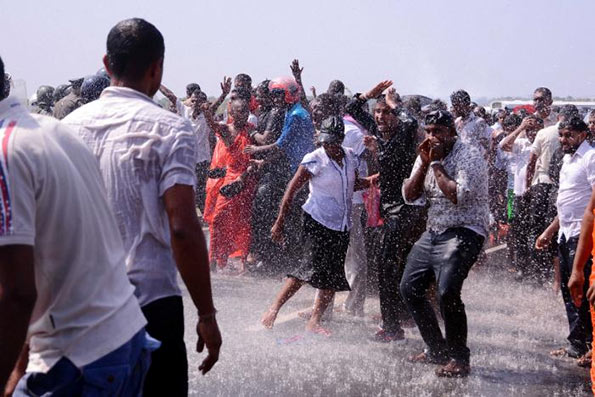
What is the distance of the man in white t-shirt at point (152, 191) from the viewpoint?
3160mm

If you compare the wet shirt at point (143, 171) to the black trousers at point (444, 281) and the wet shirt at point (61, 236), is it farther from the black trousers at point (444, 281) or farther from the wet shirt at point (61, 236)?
the black trousers at point (444, 281)

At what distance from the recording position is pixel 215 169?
420 inches

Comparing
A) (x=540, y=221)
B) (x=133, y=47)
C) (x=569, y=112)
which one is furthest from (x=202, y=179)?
(x=133, y=47)

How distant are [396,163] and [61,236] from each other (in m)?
5.38

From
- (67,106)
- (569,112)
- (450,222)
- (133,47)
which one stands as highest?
(133,47)

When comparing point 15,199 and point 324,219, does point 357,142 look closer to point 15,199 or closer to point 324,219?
point 324,219

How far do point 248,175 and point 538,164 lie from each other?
3.30 metres

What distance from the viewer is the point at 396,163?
7.62m

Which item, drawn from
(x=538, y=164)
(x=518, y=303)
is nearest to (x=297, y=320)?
(x=518, y=303)

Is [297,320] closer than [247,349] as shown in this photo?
No

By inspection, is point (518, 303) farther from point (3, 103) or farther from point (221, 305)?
point (3, 103)

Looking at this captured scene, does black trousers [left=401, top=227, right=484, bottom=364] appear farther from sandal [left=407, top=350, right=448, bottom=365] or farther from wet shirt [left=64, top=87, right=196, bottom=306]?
wet shirt [left=64, top=87, right=196, bottom=306]

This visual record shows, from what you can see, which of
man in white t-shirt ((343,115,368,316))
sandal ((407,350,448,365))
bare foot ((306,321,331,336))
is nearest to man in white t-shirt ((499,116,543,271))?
man in white t-shirt ((343,115,368,316))

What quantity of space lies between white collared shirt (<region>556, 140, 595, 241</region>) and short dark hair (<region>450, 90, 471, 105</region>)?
3.35 m
